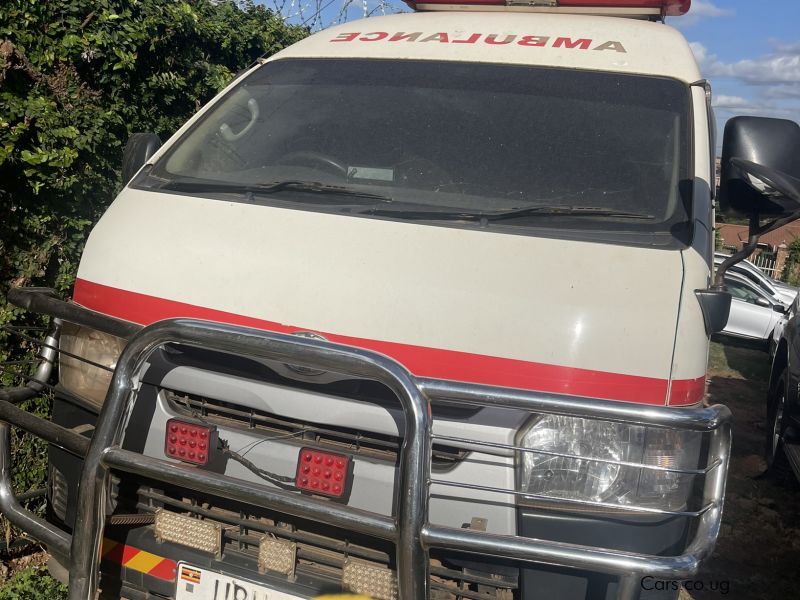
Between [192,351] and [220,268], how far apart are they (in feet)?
0.95

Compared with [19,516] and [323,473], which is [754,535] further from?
[19,516]

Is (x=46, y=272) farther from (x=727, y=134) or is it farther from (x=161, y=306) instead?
(x=727, y=134)

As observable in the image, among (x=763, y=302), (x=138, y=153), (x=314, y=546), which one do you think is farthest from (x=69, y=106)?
(x=763, y=302)

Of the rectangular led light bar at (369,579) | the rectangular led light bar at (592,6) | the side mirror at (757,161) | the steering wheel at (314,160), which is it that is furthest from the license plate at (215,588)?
the rectangular led light bar at (592,6)

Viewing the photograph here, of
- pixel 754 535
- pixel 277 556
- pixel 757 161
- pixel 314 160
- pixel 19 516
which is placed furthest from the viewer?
pixel 754 535

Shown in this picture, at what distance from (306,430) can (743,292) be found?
14.1 meters

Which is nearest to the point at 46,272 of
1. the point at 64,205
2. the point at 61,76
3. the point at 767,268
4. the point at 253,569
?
the point at 64,205

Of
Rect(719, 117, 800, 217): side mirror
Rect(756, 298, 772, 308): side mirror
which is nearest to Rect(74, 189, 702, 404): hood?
Rect(719, 117, 800, 217): side mirror

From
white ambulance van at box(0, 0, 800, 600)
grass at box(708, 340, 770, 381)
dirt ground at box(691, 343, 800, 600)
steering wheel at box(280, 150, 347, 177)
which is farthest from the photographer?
grass at box(708, 340, 770, 381)

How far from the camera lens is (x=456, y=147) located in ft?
10.5

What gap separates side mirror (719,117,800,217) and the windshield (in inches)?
6.7

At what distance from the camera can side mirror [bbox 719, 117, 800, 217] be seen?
9.23 ft

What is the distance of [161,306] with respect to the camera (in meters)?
2.74

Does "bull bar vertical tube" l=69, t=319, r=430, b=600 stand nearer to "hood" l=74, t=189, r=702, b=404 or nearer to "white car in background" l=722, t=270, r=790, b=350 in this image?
"hood" l=74, t=189, r=702, b=404
